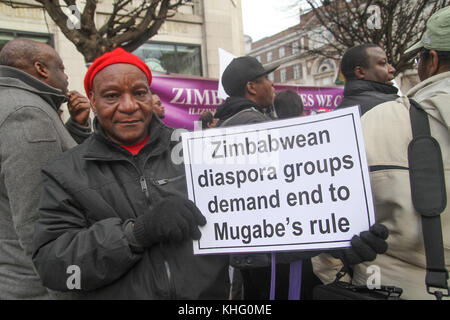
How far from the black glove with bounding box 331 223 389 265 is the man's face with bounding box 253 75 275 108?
1655 mm

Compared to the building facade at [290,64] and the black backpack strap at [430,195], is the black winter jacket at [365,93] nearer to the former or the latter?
the black backpack strap at [430,195]

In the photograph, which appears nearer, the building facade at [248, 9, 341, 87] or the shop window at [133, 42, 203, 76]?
the shop window at [133, 42, 203, 76]

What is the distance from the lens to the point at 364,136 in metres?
1.43

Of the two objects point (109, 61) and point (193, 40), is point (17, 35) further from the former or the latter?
point (109, 61)

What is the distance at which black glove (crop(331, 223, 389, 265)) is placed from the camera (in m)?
1.25

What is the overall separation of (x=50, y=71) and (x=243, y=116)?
1181 millimetres

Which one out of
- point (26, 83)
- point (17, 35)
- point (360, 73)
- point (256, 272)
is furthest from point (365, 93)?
point (17, 35)

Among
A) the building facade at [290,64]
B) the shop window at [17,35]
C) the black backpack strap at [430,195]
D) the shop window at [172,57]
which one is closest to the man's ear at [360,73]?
the black backpack strap at [430,195]

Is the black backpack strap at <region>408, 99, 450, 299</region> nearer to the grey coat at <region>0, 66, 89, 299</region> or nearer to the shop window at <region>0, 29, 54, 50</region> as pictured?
the grey coat at <region>0, 66, 89, 299</region>

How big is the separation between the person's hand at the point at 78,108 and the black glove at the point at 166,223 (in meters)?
1.43

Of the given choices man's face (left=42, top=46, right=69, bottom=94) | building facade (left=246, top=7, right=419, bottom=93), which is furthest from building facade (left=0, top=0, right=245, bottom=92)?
building facade (left=246, top=7, right=419, bottom=93)

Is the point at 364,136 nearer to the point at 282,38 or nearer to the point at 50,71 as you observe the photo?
the point at 50,71

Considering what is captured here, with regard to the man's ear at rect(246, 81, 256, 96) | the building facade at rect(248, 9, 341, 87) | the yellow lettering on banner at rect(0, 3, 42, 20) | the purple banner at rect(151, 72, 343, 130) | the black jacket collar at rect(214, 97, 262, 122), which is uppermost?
the building facade at rect(248, 9, 341, 87)

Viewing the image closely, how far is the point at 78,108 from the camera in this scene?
2494mm
